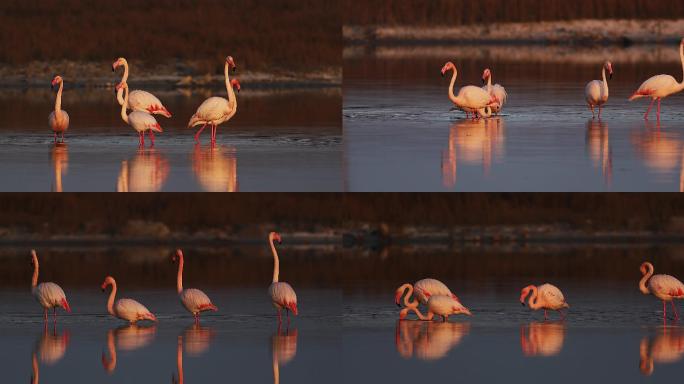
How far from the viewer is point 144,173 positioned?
15352 mm

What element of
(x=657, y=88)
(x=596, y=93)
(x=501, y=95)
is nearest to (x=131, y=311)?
(x=501, y=95)

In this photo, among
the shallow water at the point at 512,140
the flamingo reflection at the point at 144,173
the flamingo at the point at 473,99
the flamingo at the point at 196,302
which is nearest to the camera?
the shallow water at the point at 512,140

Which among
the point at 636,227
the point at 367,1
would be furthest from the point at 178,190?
the point at 367,1

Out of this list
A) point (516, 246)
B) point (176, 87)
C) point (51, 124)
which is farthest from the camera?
point (176, 87)

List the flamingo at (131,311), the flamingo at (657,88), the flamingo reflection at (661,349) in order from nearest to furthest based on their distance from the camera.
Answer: the flamingo reflection at (661,349), the flamingo at (131,311), the flamingo at (657,88)

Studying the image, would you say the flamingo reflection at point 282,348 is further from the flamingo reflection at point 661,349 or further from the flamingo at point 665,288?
the flamingo at point 665,288

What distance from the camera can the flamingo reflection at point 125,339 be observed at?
13039 millimetres

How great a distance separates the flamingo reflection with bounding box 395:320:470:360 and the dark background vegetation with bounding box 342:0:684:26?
26.2 metres

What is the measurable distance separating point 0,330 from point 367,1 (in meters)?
28.3

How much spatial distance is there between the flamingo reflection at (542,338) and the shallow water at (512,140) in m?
1.28

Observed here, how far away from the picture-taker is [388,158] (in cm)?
1574

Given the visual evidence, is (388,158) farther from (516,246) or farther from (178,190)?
(516,246)

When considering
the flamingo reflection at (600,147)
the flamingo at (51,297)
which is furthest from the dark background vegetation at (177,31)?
the flamingo at (51,297)

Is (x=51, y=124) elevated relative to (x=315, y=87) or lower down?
lower down
